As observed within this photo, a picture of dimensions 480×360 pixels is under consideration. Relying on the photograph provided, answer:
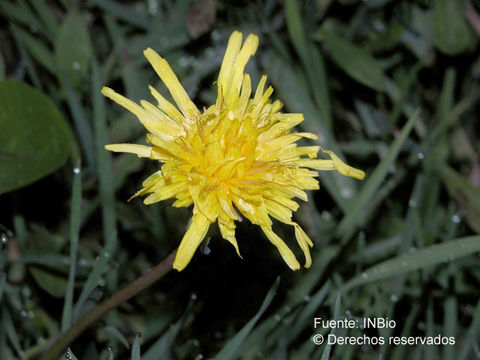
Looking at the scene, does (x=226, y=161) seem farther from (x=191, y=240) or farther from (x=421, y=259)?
(x=421, y=259)

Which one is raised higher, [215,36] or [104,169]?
[215,36]

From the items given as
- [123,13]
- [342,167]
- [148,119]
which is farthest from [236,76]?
[123,13]

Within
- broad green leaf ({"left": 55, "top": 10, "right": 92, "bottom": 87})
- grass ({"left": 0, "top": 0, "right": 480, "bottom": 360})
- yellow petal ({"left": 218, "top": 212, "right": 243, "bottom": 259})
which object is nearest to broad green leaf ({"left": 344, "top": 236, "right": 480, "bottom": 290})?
grass ({"left": 0, "top": 0, "right": 480, "bottom": 360})

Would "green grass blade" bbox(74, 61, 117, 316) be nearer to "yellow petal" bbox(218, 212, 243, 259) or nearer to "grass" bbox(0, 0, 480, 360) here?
"grass" bbox(0, 0, 480, 360)

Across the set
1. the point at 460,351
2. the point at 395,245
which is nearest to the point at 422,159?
the point at 395,245

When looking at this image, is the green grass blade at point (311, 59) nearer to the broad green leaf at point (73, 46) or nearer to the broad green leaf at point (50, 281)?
the broad green leaf at point (73, 46)

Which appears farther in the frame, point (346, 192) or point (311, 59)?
point (311, 59)

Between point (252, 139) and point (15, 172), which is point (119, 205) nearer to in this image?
point (15, 172)
